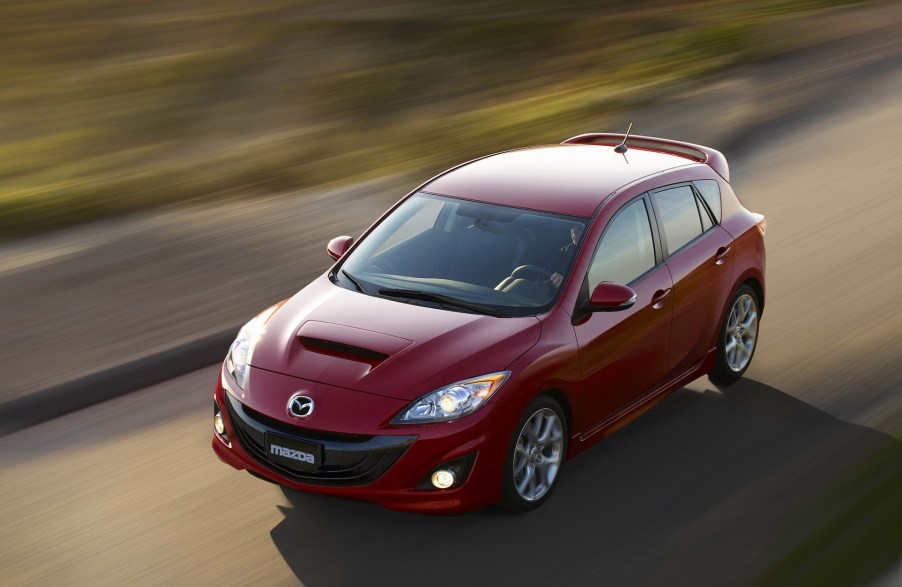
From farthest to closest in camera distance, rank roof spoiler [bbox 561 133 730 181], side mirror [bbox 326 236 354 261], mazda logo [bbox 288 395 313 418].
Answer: roof spoiler [bbox 561 133 730 181] → side mirror [bbox 326 236 354 261] → mazda logo [bbox 288 395 313 418]

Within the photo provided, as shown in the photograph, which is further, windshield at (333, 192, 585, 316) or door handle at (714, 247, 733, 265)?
door handle at (714, 247, 733, 265)

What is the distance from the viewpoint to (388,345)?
611 cm

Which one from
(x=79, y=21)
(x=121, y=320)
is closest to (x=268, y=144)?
(x=121, y=320)

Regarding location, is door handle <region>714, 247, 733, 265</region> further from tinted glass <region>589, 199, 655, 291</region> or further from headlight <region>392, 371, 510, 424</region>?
headlight <region>392, 371, 510, 424</region>

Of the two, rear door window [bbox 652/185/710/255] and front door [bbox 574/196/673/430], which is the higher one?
rear door window [bbox 652/185/710/255]

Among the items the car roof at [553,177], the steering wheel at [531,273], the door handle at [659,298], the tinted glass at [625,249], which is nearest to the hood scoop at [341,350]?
the steering wheel at [531,273]

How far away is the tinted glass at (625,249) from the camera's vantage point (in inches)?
268

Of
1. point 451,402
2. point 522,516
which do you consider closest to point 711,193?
point 522,516

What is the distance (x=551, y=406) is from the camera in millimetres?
6270

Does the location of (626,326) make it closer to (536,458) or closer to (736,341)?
(536,458)

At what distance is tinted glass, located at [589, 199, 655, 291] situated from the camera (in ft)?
22.3

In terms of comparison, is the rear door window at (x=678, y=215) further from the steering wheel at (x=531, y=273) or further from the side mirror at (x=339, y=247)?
the side mirror at (x=339, y=247)

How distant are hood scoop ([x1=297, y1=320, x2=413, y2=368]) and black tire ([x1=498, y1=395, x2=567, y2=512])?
71cm

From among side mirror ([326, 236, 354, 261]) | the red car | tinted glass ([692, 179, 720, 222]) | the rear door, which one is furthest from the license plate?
tinted glass ([692, 179, 720, 222])
